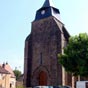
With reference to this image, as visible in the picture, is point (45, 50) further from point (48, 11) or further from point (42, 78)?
point (48, 11)

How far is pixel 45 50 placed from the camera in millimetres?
41844

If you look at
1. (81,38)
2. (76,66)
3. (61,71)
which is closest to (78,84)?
(76,66)

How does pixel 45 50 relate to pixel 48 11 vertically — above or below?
below

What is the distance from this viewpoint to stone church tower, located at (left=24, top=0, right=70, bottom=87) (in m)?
39.9

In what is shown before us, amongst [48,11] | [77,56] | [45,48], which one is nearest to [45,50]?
[45,48]

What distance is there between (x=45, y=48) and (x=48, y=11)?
6947 millimetres

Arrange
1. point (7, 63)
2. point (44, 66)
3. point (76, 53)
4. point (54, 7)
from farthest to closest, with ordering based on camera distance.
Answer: point (7, 63) < point (54, 7) < point (44, 66) < point (76, 53)

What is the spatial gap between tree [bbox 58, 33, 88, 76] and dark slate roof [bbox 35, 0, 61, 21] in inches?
414

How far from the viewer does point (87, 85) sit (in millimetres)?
27812

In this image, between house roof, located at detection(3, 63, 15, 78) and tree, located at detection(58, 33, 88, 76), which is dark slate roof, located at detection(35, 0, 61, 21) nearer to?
tree, located at detection(58, 33, 88, 76)

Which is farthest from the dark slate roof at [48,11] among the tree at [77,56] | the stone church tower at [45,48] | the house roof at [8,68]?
the house roof at [8,68]

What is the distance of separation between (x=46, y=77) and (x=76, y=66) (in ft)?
31.4

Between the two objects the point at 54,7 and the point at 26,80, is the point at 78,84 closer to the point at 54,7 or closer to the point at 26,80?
the point at 26,80

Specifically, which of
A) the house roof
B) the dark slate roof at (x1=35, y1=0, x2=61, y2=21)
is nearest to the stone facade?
the dark slate roof at (x1=35, y1=0, x2=61, y2=21)
